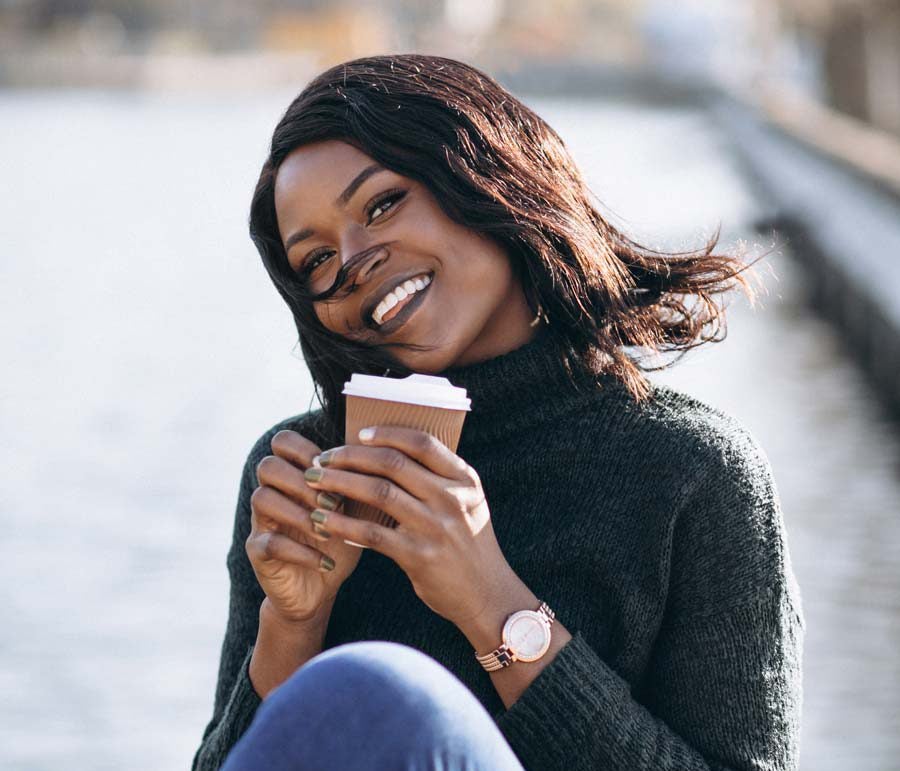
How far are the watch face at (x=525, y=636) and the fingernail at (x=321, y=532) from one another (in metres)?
0.23

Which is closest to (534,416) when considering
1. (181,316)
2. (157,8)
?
(181,316)

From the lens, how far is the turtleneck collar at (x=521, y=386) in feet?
7.14

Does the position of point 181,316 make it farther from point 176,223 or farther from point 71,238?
point 176,223

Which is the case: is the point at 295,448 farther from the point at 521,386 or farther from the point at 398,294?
the point at 521,386

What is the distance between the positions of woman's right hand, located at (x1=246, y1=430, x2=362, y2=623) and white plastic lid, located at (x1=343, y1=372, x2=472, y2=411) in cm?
10

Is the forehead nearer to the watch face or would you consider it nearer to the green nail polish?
the green nail polish

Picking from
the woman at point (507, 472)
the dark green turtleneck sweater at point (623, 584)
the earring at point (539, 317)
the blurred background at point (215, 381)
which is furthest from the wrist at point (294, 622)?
the blurred background at point (215, 381)

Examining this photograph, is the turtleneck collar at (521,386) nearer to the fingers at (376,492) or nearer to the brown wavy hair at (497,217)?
the brown wavy hair at (497,217)

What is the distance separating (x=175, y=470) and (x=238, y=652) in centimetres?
468

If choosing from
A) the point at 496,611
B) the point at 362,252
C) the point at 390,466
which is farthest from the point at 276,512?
the point at 362,252

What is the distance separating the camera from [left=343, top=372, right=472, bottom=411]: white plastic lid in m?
1.76

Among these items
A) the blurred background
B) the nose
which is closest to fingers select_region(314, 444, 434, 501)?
the nose

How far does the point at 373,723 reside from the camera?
60.5 inches

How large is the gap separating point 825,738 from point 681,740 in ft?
6.95
